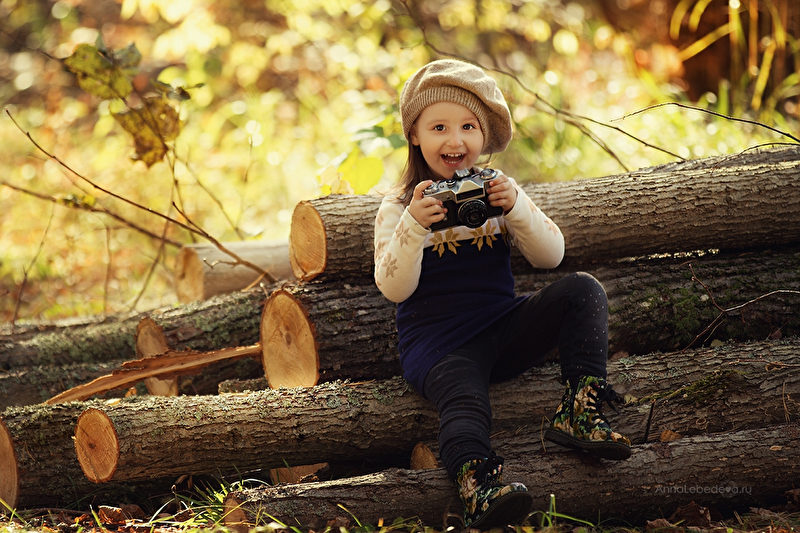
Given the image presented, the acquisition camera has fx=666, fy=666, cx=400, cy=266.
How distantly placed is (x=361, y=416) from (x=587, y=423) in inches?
31.2

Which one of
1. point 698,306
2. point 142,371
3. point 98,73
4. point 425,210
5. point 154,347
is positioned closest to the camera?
point 425,210

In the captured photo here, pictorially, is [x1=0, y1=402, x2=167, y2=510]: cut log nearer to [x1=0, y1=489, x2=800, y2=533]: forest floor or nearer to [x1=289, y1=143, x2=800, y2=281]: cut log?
[x1=0, y1=489, x2=800, y2=533]: forest floor

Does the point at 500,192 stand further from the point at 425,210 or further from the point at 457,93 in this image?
the point at 457,93

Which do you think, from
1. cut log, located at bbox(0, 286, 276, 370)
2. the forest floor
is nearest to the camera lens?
the forest floor

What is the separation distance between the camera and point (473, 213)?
7.30 feet

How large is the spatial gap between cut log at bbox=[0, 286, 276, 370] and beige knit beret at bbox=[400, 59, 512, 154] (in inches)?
54.1

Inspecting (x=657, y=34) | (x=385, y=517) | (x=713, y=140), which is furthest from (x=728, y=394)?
(x=657, y=34)

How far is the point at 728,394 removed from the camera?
7.84 ft

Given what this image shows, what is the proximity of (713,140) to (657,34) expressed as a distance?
2254 mm

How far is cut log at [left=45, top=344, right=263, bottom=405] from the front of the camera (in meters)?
2.90

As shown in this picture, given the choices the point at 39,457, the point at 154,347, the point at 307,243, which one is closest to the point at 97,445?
the point at 39,457

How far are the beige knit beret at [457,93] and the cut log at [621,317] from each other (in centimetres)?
79

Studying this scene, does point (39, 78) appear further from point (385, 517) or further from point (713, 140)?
point (385, 517)

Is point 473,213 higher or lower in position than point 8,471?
higher
